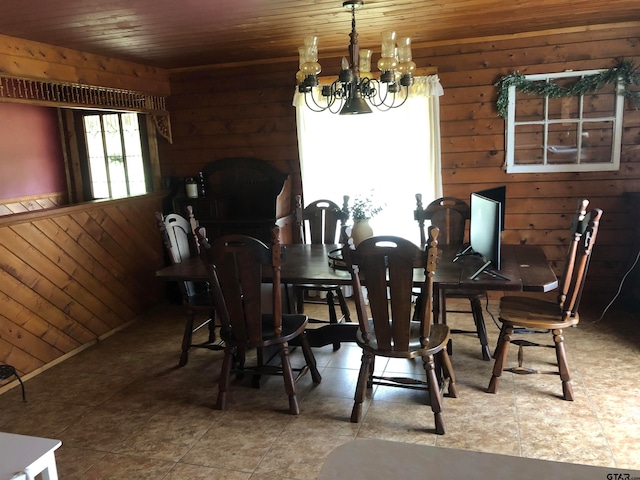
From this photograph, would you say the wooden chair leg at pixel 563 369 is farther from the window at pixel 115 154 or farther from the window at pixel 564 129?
the window at pixel 115 154

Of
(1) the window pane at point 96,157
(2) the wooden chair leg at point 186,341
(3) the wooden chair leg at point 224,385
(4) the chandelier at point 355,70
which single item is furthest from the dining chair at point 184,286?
(1) the window pane at point 96,157

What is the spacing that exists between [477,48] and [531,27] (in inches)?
17.2

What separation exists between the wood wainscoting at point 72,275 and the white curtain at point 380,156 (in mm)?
1574

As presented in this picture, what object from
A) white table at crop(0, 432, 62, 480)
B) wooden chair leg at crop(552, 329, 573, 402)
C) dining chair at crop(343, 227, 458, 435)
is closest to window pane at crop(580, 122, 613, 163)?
wooden chair leg at crop(552, 329, 573, 402)

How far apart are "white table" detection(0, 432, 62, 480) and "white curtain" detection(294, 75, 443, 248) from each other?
3.49 meters

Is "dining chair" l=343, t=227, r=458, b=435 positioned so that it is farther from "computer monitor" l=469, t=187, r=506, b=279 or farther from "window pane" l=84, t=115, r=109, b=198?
"window pane" l=84, t=115, r=109, b=198

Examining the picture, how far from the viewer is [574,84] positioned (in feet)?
13.3

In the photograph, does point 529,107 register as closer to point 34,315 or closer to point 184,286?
point 184,286

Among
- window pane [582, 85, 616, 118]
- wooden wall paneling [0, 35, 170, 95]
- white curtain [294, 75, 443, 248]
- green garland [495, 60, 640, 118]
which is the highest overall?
wooden wall paneling [0, 35, 170, 95]

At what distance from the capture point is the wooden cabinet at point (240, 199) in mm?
4656

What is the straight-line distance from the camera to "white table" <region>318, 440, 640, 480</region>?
994 mm

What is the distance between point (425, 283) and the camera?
248 cm

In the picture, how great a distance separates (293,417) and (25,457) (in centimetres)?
161

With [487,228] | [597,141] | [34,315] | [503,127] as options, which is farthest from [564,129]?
[34,315]
